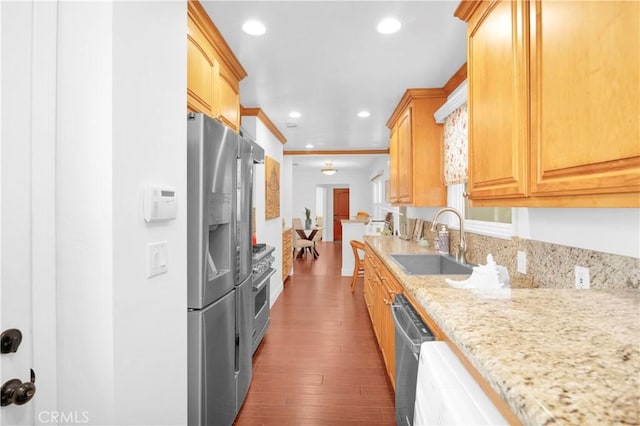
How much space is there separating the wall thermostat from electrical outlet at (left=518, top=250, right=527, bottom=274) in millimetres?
1719

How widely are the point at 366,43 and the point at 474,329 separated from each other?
216 centimetres

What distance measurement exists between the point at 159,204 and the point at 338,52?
1920 millimetres

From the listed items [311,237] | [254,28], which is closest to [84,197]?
[254,28]

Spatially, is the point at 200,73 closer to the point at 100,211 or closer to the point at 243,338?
the point at 100,211

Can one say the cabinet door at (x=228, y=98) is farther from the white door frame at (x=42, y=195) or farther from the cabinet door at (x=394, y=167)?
the cabinet door at (x=394, y=167)

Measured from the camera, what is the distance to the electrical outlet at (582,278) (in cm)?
128

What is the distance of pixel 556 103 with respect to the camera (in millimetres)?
1058

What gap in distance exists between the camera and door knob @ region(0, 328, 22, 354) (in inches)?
31.0

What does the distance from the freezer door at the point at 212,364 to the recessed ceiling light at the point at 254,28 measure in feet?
5.47

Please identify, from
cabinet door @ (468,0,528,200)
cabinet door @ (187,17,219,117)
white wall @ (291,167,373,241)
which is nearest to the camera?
cabinet door @ (468,0,528,200)

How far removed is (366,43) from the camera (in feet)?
7.75

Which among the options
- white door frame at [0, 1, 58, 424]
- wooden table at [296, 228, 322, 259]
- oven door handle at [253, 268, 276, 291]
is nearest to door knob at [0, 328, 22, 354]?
white door frame at [0, 1, 58, 424]

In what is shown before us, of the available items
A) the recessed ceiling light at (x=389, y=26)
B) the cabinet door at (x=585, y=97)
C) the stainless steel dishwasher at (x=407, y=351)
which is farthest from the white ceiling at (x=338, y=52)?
the stainless steel dishwasher at (x=407, y=351)

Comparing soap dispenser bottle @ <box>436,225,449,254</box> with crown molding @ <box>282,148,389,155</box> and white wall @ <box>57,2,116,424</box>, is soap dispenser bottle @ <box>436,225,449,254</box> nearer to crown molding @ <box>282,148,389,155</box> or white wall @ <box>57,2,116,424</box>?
white wall @ <box>57,2,116,424</box>
